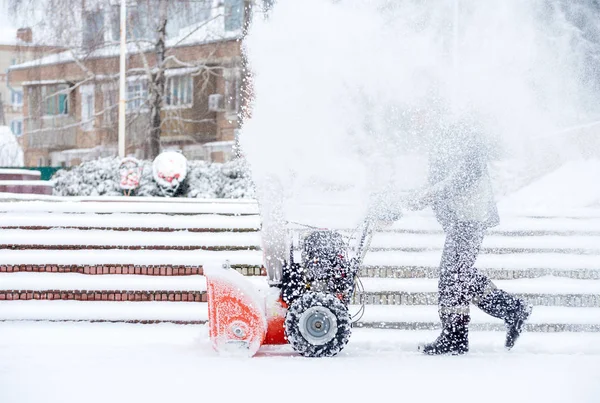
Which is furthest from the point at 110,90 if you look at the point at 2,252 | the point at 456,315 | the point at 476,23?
the point at 456,315

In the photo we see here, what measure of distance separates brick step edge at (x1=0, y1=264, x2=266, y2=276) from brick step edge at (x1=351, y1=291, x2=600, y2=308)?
1097 millimetres

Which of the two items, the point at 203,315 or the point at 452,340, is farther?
the point at 203,315

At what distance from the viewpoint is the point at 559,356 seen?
568 cm

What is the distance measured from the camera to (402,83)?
9859 millimetres

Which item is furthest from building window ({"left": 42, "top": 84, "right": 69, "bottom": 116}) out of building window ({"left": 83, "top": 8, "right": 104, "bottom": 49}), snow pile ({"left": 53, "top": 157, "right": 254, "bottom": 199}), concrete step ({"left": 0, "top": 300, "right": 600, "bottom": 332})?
concrete step ({"left": 0, "top": 300, "right": 600, "bottom": 332})

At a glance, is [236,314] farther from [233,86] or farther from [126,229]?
[233,86]

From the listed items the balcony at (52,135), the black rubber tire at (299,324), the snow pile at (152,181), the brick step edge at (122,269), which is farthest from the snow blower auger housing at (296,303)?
the balcony at (52,135)

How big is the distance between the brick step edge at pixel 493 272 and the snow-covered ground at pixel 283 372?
3.33 feet

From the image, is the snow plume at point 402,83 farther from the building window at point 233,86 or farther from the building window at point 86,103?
the building window at point 86,103

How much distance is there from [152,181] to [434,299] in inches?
214

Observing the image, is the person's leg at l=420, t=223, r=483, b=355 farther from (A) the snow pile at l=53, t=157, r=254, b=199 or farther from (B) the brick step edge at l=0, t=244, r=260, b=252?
(A) the snow pile at l=53, t=157, r=254, b=199

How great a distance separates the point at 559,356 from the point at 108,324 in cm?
375

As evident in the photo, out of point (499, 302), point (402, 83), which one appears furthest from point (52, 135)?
point (499, 302)

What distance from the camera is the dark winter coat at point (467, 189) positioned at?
5410 mm
